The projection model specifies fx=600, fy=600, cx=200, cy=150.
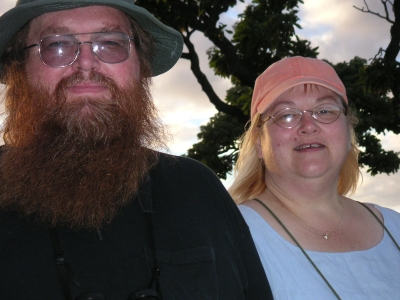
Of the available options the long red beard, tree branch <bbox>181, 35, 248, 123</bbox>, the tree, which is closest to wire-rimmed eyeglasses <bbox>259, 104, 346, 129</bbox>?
the long red beard

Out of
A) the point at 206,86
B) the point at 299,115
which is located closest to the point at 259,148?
the point at 299,115

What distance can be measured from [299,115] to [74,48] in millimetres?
1408

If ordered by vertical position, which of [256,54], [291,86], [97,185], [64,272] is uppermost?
[256,54]

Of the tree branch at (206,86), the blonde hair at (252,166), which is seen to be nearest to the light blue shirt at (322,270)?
the blonde hair at (252,166)

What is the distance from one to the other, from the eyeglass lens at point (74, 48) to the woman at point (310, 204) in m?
1.12

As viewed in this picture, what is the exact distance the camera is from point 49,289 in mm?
2197

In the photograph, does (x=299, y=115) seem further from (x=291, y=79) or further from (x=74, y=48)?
(x=74, y=48)

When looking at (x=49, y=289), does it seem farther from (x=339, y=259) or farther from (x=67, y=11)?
(x=339, y=259)

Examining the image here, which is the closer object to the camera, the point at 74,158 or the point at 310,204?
the point at 74,158

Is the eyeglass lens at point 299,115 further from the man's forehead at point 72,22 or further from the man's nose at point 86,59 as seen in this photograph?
the man's nose at point 86,59

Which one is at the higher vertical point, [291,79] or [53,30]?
[291,79]

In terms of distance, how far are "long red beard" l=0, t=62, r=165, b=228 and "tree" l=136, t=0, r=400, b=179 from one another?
863 centimetres

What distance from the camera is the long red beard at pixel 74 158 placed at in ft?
7.98

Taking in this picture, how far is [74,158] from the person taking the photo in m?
2.57
